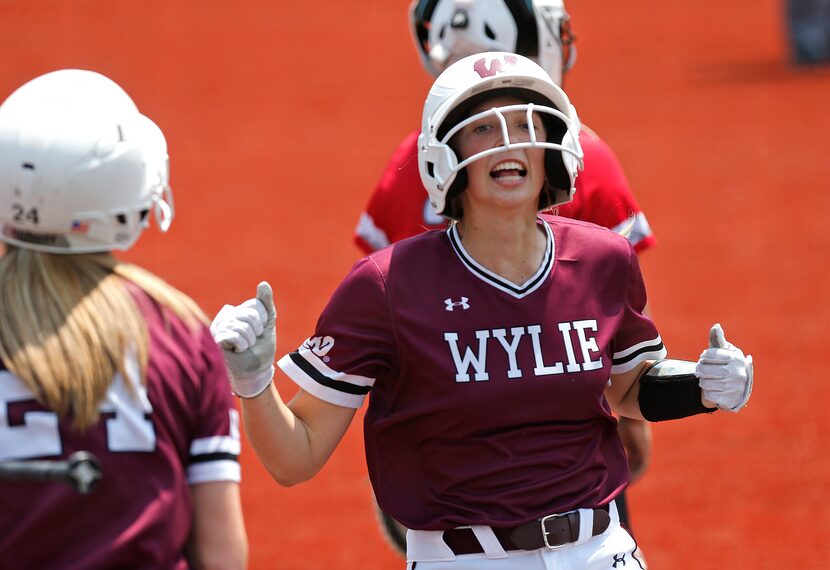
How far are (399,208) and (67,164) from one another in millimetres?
2318

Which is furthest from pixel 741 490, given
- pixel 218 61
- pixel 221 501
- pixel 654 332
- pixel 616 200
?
pixel 218 61

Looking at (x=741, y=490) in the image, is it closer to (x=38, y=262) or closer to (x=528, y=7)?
(x=528, y=7)

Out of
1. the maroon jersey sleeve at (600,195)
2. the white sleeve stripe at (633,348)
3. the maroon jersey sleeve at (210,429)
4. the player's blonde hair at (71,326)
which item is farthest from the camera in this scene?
the maroon jersey sleeve at (600,195)

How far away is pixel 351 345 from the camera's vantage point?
12.7ft

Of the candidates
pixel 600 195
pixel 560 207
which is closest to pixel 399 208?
pixel 560 207

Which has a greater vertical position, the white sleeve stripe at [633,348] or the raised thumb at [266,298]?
the raised thumb at [266,298]

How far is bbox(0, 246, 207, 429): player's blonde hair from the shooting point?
301 cm

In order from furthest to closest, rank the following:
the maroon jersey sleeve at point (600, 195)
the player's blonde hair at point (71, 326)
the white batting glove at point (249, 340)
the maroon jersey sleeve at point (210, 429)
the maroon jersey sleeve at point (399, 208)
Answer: the maroon jersey sleeve at point (399, 208)
the maroon jersey sleeve at point (600, 195)
the white batting glove at point (249, 340)
the maroon jersey sleeve at point (210, 429)
the player's blonde hair at point (71, 326)

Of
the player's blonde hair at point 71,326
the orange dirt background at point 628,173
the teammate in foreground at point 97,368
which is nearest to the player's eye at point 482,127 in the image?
the teammate in foreground at point 97,368

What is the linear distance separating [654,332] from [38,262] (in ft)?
5.81

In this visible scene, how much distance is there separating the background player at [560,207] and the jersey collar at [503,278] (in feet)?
3.87

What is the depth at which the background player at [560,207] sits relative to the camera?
204 inches

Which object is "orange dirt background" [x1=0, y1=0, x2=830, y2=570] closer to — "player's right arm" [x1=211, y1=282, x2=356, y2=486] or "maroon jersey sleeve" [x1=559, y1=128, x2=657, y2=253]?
"maroon jersey sleeve" [x1=559, y1=128, x2=657, y2=253]

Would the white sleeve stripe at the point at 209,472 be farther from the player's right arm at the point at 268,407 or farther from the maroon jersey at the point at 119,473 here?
the player's right arm at the point at 268,407
